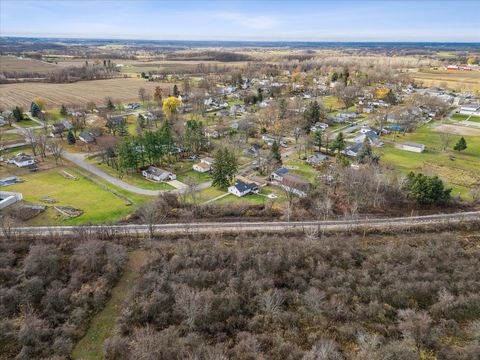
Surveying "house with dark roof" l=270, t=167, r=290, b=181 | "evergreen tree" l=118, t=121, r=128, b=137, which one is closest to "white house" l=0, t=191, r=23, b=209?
"evergreen tree" l=118, t=121, r=128, b=137

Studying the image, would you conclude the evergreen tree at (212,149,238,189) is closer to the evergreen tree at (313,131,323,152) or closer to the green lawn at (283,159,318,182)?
the green lawn at (283,159,318,182)

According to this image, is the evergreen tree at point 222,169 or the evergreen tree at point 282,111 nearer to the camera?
the evergreen tree at point 222,169

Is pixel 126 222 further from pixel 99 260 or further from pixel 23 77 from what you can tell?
pixel 23 77

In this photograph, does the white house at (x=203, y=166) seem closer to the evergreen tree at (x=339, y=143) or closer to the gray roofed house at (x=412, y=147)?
the evergreen tree at (x=339, y=143)

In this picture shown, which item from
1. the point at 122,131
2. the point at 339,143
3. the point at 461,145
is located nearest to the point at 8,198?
the point at 122,131

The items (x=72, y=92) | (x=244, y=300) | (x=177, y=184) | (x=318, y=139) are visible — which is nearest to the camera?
(x=244, y=300)

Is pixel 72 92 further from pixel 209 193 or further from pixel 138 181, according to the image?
pixel 209 193

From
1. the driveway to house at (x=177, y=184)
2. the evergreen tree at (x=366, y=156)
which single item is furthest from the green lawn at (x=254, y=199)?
the evergreen tree at (x=366, y=156)
